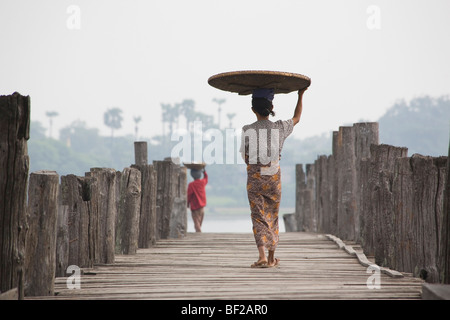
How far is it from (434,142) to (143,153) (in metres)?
71.9

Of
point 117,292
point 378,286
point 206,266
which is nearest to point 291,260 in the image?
point 206,266

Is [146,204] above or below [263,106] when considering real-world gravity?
below

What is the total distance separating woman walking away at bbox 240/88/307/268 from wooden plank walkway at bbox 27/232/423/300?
31cm

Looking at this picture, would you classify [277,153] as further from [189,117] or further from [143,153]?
[189,117]

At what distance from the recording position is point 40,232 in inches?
195

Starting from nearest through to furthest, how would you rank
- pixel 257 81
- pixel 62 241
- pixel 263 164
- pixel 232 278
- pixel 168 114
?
pixel 232 278
pixel 62 241
pixel 257 81
pixel 263 164
pixel 168 114

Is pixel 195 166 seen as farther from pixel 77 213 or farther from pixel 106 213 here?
pixel 77 213

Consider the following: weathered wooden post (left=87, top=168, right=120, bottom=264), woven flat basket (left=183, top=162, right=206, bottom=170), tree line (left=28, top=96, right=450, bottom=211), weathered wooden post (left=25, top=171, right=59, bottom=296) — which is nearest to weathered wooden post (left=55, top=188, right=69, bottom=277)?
weathered wooden post (left=87, top=168, right=120, bottom=264)

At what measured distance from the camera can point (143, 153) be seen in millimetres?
12172

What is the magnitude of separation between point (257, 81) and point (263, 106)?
25cm

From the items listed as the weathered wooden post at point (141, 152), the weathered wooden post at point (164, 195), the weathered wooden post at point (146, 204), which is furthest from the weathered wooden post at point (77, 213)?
the weathered wooden post at point (141, 152)

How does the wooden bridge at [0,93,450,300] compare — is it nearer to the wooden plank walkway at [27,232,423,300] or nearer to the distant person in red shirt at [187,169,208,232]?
the wooden plank walkway at [27,232,423,300]

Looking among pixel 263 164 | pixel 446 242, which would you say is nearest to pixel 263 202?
pixel 263 164

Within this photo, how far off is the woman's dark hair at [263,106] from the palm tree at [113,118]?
274ft
